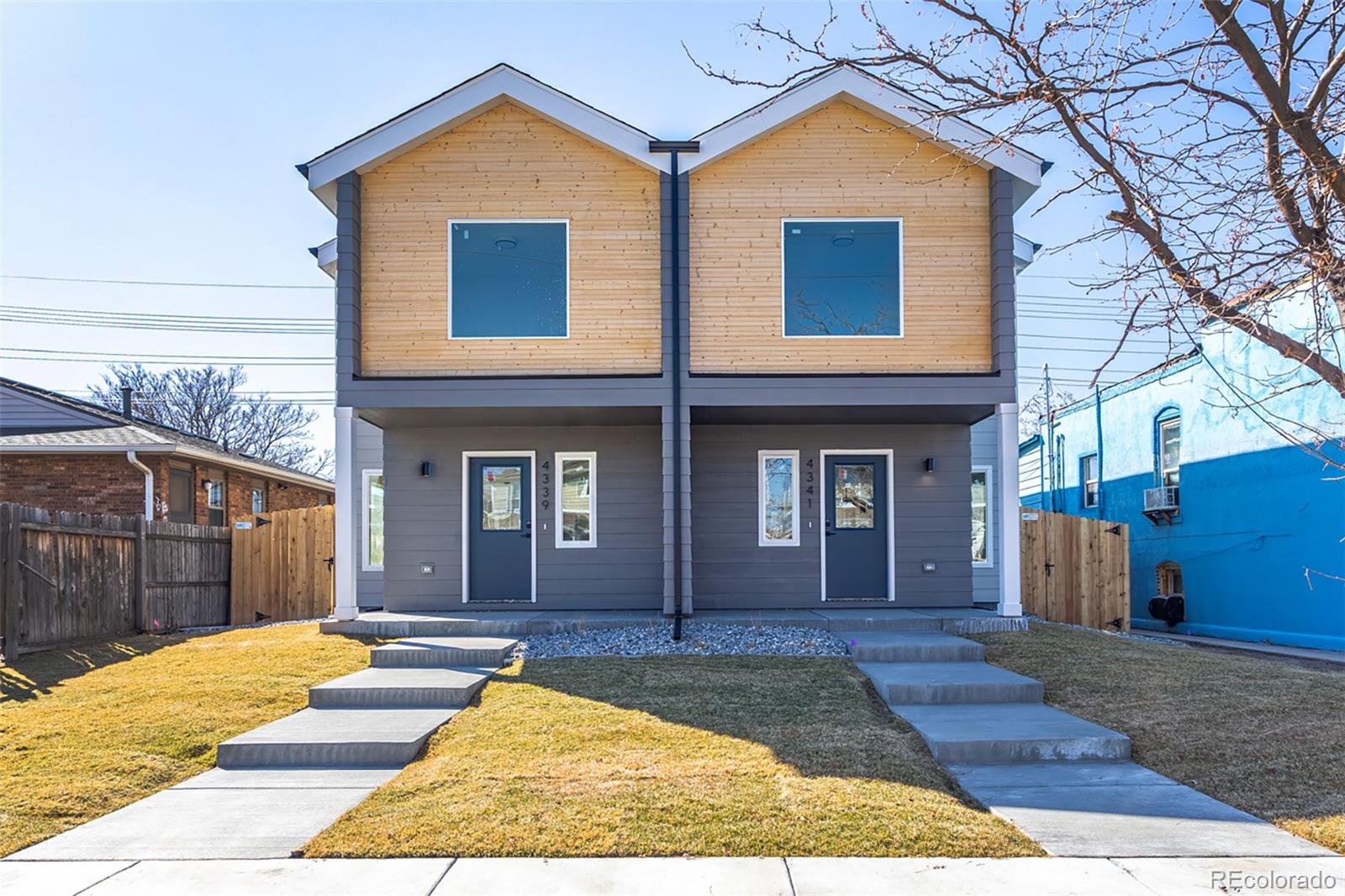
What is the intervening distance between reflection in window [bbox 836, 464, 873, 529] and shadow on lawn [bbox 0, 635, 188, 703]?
797cm

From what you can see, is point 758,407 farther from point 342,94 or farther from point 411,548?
point 342,94

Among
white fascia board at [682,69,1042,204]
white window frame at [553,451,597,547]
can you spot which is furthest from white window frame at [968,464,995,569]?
white window frame at [553,451,597,547]

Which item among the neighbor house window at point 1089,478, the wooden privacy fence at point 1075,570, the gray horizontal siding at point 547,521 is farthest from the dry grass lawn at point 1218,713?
the neighbor house window at point 1089,478

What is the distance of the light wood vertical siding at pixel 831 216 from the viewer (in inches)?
417

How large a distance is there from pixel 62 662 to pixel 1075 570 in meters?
12.5

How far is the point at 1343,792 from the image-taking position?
5.29m

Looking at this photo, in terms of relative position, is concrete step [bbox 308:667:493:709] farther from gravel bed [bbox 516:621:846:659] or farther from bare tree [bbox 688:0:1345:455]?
bare tree [bbox 688:0:1345:455]

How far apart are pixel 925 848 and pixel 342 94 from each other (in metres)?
10.5

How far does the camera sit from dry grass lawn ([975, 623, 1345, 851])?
5297 mm

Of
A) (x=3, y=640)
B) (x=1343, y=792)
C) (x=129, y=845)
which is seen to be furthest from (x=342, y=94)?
(x=1343, y=792)

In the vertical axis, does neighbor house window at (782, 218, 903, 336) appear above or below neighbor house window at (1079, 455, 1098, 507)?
above

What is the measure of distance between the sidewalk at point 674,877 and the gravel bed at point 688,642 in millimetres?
4607

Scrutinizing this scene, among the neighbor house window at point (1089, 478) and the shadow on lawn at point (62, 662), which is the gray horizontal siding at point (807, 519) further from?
the neighbor house window at point (1089, 478)

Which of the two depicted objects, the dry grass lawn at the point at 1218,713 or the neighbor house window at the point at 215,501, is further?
the neighbor house window at the point at 215,501
